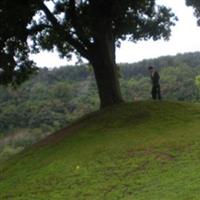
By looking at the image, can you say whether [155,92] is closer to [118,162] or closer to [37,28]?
[37,28]

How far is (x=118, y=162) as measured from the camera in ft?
45.2

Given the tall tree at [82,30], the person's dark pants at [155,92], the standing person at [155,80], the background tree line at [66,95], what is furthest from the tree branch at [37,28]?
the background tree line at [66,95]

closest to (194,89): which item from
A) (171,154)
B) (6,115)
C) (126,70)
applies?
(126,70)

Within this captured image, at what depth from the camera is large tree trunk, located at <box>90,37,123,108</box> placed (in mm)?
22109

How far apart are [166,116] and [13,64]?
23.7 feet

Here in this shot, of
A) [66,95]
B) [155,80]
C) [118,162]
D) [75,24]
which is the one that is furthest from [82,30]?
[66,95]

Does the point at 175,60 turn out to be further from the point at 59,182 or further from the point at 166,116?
the point at 59,182

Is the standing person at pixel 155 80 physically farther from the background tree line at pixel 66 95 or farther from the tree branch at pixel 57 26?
the background tree line at pixel 66 95

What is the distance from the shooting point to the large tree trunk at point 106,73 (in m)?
22.1

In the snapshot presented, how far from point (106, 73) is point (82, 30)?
2210mm

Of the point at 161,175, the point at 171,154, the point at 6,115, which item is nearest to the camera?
the point at 161,175

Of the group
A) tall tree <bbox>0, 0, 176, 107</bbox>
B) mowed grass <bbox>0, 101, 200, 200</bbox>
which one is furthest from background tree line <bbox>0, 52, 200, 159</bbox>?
mowed grass <bbox>0, 101, 200, 200</bbox>

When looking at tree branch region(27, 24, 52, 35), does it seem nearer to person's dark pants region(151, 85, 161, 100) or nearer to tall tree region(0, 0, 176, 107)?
tall tree region(0, 0, 176, 107)

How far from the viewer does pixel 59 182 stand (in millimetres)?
12883
